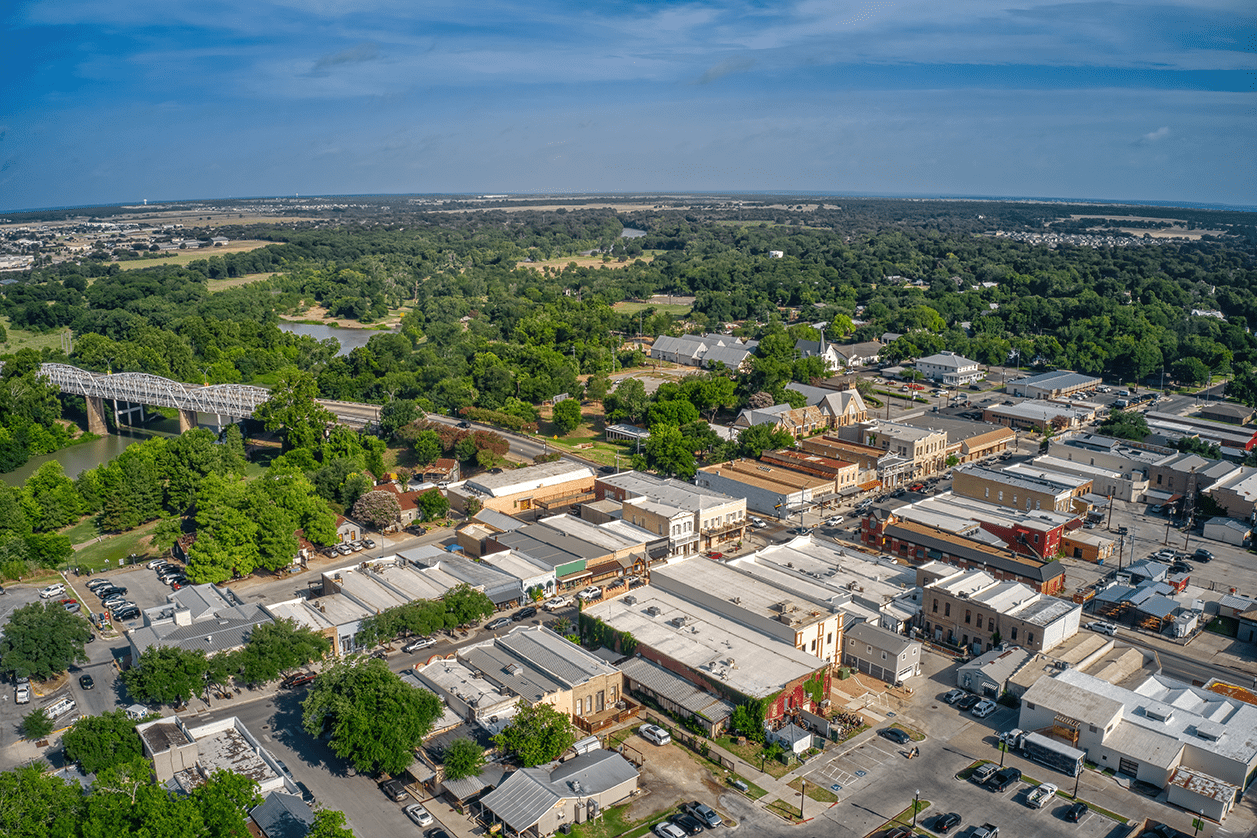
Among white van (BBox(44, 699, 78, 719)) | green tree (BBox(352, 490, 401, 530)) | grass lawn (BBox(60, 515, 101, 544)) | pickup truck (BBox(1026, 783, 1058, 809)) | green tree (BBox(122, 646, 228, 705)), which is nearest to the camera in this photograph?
pickup truck (BBox(1026, 783, 1058, 809))

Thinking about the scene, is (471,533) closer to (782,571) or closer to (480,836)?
(782,571)

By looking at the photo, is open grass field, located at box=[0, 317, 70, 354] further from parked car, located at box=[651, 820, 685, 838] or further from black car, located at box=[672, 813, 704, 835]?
black car, located at box=[672, 813, 704, 835]

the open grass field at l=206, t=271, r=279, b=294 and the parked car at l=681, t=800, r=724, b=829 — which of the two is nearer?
the parked car at l=681, t=800, r=724, b=829

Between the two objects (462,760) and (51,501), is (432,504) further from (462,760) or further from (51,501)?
(462,760)

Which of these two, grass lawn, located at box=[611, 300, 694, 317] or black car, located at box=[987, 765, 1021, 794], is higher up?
grass lawn, located at box=[611, 300, 694, 317]

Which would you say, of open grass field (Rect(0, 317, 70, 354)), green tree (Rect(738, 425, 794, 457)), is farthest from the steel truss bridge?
green tree (Rect(738, 425, 794, 457))

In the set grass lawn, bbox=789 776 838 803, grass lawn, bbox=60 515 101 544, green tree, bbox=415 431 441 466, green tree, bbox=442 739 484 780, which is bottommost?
grass lawn, bbox=789 776 838 803

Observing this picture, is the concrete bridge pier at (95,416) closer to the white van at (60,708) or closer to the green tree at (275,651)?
the white van at (60,708)
